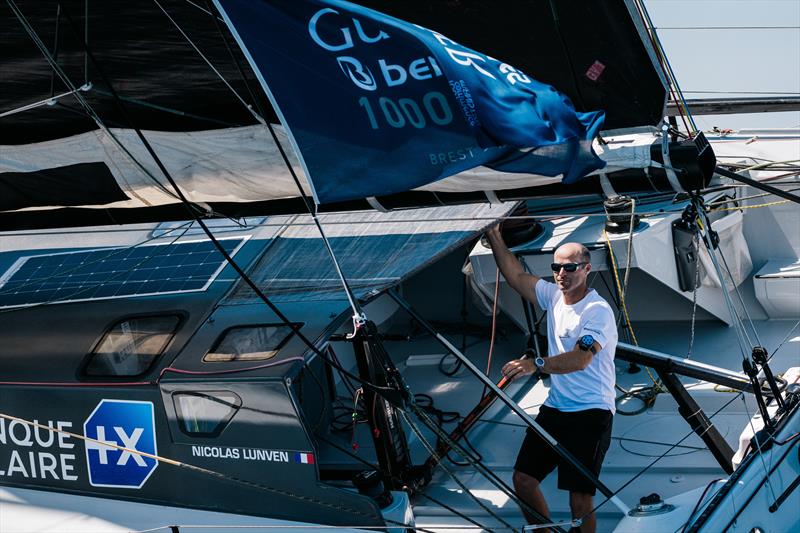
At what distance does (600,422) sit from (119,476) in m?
2.27

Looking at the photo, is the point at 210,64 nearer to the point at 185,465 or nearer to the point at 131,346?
the point at 131,346

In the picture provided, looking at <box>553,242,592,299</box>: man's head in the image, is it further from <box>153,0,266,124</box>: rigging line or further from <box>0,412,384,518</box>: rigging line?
<box>153,0,266,124</box>: rigging line

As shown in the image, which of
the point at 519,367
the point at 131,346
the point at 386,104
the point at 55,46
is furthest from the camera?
the point at 55,46

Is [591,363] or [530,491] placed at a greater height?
[591,363]

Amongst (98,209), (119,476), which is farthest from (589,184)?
(98,209)

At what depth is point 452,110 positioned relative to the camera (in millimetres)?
3861

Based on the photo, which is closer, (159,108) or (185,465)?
(185,465)

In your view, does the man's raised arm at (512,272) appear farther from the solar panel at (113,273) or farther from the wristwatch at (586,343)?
the solar panel at (113,273)

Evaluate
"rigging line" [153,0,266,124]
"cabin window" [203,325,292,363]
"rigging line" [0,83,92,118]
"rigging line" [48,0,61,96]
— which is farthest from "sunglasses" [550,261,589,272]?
"rigging line" [48,0,61,96]

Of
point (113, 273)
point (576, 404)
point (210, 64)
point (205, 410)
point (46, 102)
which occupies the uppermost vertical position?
point (46, 102)

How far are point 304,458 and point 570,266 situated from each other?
1.46 meters

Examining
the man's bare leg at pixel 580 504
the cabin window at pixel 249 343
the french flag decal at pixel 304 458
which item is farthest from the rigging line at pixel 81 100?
the man's bare leg at pixel 580 504

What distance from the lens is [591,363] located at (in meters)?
4.55

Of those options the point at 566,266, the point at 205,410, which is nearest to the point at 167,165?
the point at 205,410
